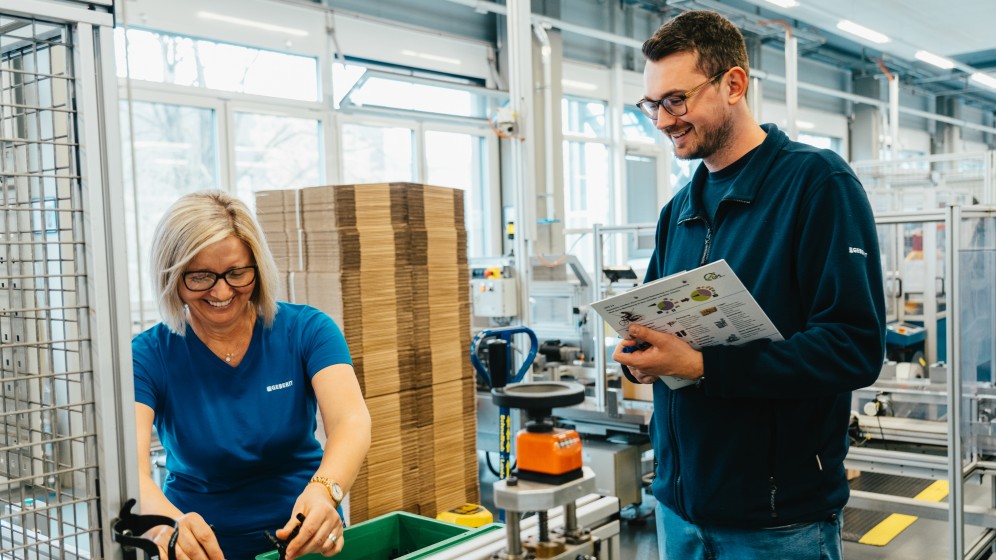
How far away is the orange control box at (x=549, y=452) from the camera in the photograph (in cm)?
103

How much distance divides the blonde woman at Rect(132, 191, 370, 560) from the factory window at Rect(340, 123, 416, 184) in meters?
5.38

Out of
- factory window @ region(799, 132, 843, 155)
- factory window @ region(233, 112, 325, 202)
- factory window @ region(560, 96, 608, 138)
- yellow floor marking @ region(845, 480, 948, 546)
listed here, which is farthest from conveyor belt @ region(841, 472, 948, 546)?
factory window @ region(799, 132, 843, 155)

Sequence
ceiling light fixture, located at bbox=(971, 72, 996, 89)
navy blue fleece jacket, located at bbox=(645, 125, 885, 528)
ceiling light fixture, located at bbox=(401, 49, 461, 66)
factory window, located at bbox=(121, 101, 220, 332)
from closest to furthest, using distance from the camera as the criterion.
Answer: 1. navy blue fleece jacket, located at bbox=(645, 125, 885, 528)
2. factory window, located at bbox=(121, 101, 220, 332)
3. ceiling light fixture, located at bbox=(401, 49, 461, 66)
4. ceiling light fixture, located at bbox=(971, 72, 996, 89)

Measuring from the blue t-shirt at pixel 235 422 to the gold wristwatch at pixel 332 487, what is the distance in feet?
0.59

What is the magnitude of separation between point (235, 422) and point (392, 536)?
421 millimetres

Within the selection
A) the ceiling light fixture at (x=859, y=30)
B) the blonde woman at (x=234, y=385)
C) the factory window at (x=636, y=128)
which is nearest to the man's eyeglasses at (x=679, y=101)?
the blonde woman at (x=234, y=385)

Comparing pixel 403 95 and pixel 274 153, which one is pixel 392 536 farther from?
pixel 403 95

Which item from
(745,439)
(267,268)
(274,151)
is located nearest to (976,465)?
(745,439)

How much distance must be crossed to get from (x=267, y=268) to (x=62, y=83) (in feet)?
2.10

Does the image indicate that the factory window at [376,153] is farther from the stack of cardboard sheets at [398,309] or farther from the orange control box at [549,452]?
the orange control box at [549,452]

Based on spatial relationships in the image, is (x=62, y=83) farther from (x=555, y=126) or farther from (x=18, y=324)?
(x=555, y=126)

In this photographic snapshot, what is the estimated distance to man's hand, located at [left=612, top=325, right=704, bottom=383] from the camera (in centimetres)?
138

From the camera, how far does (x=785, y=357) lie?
4.23 ft

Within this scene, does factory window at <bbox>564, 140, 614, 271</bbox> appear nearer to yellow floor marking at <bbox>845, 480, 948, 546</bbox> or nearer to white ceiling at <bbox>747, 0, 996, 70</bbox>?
white ceiling at <bbox>747, 0, 996, 70</bbox>
